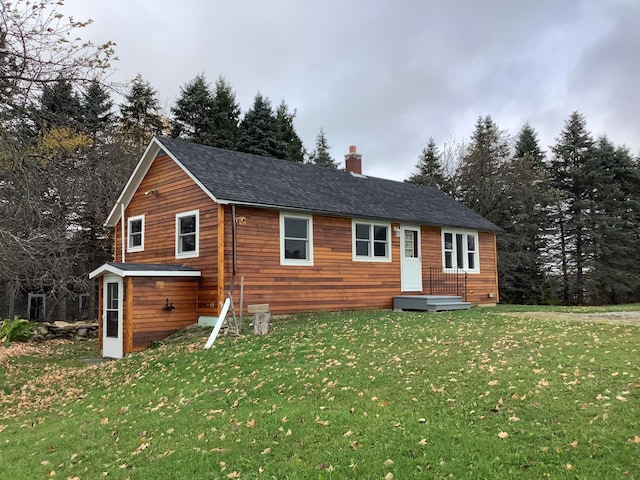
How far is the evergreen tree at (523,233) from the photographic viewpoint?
104 ft

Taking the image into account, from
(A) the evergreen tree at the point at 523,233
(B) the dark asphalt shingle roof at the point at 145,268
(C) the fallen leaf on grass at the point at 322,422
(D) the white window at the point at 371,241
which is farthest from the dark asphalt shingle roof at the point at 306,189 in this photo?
(A) the evergreen tree at the point at 523,233

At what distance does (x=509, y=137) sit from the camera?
34.1 m

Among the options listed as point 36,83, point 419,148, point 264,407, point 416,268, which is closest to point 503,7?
point 416,268

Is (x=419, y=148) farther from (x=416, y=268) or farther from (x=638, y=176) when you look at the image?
(x=416, y=268)

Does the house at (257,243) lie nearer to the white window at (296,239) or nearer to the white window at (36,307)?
the white window at (296,239)

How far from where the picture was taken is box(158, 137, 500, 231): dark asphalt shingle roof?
1450cm

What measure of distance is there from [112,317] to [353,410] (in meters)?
9.51

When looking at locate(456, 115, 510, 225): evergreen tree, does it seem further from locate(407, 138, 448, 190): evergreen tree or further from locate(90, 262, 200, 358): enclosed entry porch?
locate(90, 262, 200, 358): enclosed entry porch

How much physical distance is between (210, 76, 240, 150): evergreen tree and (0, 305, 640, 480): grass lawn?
25.1m

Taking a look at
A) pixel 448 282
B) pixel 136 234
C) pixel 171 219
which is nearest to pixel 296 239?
pixel 171 219

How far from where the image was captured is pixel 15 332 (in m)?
16.2

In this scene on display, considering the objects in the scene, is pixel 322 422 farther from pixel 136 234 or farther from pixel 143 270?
pixel 136 234

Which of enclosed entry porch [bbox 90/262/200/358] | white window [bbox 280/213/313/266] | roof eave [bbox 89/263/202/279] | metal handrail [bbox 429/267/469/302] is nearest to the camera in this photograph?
roof eave [bbox 89/263/202/279]

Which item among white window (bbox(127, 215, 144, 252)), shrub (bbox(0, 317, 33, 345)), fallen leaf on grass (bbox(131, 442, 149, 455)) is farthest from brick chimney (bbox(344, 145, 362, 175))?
fallen leaf on grass (bbox(131, 442, 149, 455))
